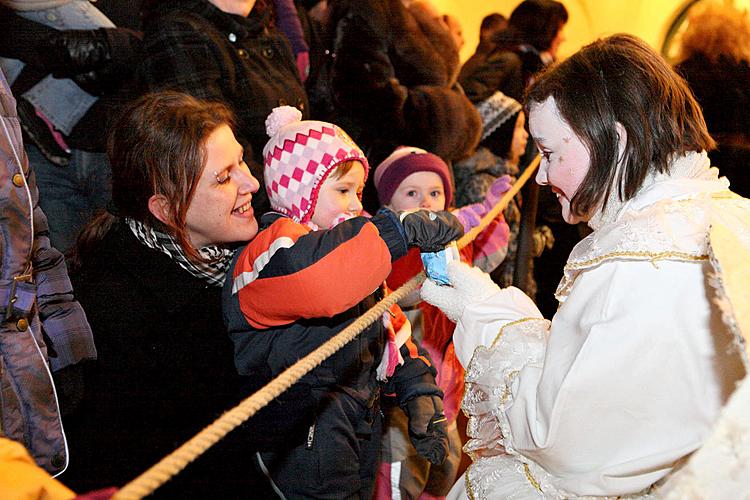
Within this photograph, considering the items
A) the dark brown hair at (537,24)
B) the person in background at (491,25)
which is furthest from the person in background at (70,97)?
the person in background at (491,25)

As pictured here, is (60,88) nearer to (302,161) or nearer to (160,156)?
(160,156)

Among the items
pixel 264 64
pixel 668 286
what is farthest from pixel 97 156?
pixel 668 286

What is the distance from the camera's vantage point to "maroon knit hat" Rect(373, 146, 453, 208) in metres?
2.46

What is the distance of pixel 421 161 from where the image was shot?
246 cm

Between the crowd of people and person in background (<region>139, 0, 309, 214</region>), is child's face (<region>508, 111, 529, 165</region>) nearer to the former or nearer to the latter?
the crowd of people

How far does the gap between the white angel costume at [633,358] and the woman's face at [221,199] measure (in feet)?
2.29

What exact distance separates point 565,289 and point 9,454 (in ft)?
3.23

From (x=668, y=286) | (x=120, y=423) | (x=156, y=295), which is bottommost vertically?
(x=120, y=423)

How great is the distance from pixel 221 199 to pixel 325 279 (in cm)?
42

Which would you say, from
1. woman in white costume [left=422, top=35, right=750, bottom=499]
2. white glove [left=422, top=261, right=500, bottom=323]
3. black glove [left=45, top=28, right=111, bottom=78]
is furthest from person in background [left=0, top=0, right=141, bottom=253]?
woman in white costume [left=422, top=35, right=750, bottom=499]

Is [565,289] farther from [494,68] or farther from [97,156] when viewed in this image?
[494,68]

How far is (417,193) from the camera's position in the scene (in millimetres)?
2465

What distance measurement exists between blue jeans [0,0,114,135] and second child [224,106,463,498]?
0.64m

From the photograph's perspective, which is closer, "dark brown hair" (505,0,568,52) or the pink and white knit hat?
the pink and white knit hat
